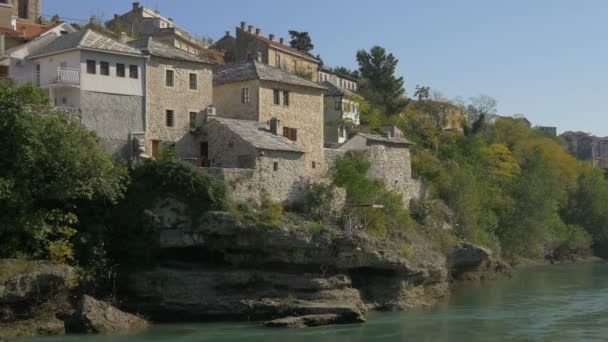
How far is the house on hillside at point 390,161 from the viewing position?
54781 millimetres

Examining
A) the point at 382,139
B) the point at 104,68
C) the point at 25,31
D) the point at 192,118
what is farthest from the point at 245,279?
the point at 25,31

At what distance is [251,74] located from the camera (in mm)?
49344

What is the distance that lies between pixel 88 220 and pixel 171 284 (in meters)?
5.24

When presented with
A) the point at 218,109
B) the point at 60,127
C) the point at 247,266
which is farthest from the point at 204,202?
the point at 218,109

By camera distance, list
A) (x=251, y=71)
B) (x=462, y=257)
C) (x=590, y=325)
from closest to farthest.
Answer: (x=590, y=325) < (x=251, y=71) < (x=462, y=257)

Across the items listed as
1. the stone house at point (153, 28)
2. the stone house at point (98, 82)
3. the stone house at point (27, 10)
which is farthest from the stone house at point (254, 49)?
the stone house at point (98, 82)

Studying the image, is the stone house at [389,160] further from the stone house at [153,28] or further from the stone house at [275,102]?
the stone house at [153,28]

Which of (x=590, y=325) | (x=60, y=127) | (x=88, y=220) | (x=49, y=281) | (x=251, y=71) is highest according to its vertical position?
(x=251, y=71)

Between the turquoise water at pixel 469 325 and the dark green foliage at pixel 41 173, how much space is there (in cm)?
559

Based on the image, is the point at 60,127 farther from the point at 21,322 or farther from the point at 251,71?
the point at 251,71

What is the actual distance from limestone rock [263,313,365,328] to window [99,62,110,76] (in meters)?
16.2

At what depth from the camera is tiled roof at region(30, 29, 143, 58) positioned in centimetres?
4356

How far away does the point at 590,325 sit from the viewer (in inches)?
1551

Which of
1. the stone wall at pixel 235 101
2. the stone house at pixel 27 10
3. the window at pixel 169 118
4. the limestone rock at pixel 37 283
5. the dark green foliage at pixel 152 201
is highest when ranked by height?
the stone house at pixel 27 10
